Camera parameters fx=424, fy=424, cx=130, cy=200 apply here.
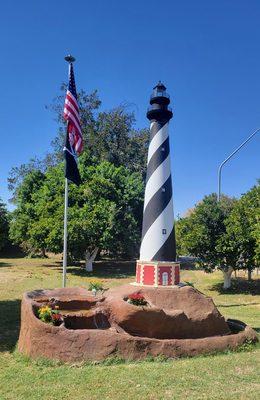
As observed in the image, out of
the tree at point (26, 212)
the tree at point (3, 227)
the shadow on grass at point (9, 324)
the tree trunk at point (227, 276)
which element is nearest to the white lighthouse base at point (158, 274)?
the shadow on grass at point (9, 324)

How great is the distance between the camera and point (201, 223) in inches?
1246

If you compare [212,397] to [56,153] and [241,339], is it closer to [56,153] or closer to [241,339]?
[241,339]

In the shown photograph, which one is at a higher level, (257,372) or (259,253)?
(259,253)

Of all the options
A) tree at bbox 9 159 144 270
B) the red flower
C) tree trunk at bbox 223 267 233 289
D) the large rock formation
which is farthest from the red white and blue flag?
tree trunk at bbox 223 267 233 289

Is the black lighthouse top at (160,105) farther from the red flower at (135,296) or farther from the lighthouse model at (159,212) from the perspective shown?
the red flower at (135,296)

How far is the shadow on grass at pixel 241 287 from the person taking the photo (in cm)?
3066

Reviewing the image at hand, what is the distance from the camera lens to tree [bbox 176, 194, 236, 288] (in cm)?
3059

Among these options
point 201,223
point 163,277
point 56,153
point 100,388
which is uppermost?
point 56,153

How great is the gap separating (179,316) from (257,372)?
124 inches

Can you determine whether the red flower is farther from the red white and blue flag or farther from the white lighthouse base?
the red white and blue flag

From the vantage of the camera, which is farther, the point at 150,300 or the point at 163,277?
the point at 163,277

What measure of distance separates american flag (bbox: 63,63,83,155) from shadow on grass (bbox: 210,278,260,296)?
1704 centimetres

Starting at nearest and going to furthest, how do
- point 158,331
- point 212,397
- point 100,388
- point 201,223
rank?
point 212,397 < point 100,388 < point 158,331 < point 201,223

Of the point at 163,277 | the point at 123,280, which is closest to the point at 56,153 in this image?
the point at 123,280
